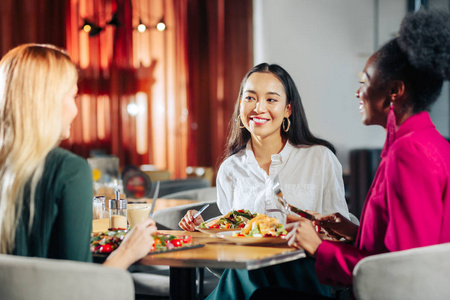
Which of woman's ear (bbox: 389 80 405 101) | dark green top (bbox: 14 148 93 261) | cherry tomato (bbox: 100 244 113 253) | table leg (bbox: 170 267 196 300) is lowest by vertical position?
table leg (bbox: 170 267 196 300)

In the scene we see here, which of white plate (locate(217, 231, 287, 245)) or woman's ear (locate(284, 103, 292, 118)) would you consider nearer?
white plate (locate(217, 231, 287, 245))

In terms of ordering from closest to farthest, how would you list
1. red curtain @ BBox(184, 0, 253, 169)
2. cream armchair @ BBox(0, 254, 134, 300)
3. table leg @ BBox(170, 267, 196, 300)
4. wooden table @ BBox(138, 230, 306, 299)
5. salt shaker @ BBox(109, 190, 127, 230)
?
1. cream armchair @ BBox(0, 254, 134, 300)
2. wooden table @ BBox(138, 230, 306, 299)
3. table leg @ BBox(170, 267, 196, 300)
4. salt shaker @ BBox(109, 190, 127, 230)
5. red curtain @ BBox(184, 0, 253, 169)

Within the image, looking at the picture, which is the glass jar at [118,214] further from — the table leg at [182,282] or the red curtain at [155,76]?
the red curtain at [155,76]

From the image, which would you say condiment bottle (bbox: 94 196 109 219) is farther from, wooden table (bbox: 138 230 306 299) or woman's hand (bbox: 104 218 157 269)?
woman's hand (bbox: 104 218 157 269)

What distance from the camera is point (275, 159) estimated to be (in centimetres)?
264

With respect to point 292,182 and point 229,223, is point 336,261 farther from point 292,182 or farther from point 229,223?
point 292,182

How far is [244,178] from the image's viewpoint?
8.76 feet

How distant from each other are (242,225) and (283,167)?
573 millimetres

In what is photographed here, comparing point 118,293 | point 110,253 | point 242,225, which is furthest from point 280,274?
point 118,293

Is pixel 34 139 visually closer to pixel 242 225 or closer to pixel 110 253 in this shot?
pixel 110 253

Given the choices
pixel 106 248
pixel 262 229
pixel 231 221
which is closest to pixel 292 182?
pixel 231 221

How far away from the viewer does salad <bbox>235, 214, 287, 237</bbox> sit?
190 centimetres

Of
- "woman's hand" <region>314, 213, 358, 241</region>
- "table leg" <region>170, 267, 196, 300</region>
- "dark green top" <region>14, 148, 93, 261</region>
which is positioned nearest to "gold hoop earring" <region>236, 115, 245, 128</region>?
"woman's hand" <region>314, 213, 358, 241</region>

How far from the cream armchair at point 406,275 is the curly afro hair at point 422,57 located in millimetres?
424
